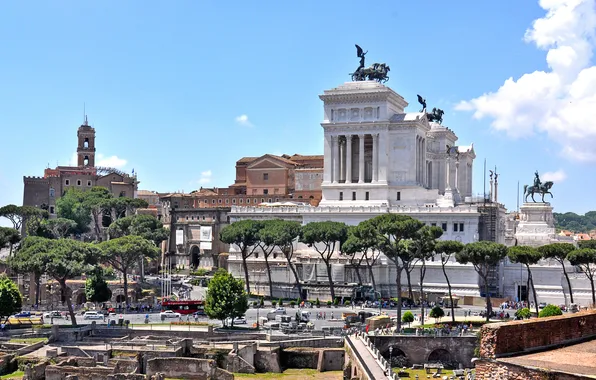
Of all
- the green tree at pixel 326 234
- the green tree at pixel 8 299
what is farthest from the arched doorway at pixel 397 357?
the green tree at pixel 8 299

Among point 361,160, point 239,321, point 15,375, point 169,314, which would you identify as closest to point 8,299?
point 15,375

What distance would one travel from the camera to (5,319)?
7331 cm

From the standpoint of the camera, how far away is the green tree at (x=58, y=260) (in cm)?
7094

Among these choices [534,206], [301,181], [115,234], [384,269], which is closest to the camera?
[384,269]

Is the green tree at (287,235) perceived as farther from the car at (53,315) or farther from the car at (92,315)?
the car at (53,315)

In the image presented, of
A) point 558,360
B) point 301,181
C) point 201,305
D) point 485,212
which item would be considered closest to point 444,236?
point 485,212

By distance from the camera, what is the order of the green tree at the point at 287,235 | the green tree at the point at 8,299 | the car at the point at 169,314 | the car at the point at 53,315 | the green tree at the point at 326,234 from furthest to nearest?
the green tree at the point at 287,235 < the green tree at the point at 326,234 < the car at the point at 53,315 < the car at the point at 169,314 < the green tree at the point at 8,299

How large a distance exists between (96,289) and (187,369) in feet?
94.9

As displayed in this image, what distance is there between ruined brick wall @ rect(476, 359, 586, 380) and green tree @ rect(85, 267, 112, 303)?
197 feet

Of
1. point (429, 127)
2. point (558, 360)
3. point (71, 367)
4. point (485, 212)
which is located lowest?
point (71, 367)

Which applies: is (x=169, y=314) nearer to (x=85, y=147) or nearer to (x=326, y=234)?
(x=326, y=234)

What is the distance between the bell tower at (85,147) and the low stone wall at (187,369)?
10013cm

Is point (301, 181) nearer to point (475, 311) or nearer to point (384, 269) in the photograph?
point (384, 269)

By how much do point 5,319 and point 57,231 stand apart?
4301 centimetres
